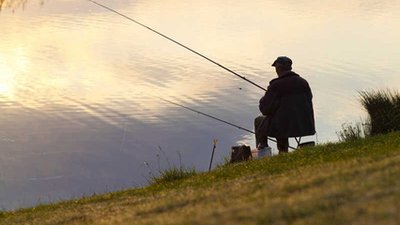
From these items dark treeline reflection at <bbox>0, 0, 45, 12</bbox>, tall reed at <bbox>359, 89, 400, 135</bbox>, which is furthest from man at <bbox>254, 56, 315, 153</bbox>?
dark treeline reflection at <bbox>0, 0, 45, 12</bbox>

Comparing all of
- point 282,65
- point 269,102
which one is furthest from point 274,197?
point 282,65

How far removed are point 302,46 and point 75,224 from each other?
1345 cm

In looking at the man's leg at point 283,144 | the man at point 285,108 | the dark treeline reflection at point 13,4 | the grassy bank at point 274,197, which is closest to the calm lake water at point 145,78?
the dark treeline reflection at point 13,4

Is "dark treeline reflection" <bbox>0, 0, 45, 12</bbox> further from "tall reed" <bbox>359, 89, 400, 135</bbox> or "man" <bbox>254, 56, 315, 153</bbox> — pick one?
"man" <bbox>254, 56, 315, 153</bbox>

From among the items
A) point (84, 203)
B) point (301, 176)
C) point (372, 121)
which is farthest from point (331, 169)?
point (372, 121)

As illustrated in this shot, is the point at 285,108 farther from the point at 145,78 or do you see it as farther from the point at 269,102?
the point at 145,78

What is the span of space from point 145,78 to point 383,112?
665cm

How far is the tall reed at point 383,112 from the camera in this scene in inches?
381

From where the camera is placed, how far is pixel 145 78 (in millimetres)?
15547

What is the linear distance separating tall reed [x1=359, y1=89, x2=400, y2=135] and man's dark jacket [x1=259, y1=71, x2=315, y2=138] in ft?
3.98

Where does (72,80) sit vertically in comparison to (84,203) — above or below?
above

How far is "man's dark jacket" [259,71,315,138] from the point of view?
8797 mm

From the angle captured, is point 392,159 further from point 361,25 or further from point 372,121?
point 361,25

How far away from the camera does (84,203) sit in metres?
7.33
